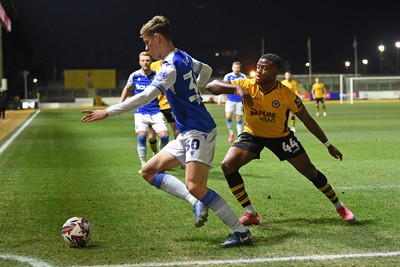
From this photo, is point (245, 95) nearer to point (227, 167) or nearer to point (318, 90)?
point (227, 167)

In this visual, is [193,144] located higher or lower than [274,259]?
higher

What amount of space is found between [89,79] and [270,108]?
79563 mm

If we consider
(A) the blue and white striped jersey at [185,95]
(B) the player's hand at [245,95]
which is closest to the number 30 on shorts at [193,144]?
(A) the blue and white striped jersey at [185,95]

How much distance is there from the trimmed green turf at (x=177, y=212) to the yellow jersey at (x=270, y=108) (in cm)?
106

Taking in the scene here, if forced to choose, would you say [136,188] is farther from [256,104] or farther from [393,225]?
[393,225]

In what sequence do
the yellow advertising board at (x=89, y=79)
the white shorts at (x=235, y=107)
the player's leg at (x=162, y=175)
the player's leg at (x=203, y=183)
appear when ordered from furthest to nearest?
the yellow advertising board at (x=89, y=79) → the white shorts at (x=235, y=107) → the player's leg at (x=162, y=175) → the player's leg at (x=203, y=183)

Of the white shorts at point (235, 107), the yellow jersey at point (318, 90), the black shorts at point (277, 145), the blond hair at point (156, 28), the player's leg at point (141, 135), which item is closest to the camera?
the blond hair at point (156, 28)

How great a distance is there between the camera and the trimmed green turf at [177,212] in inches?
230

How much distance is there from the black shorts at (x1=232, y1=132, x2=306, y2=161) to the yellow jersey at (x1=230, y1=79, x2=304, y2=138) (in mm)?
57

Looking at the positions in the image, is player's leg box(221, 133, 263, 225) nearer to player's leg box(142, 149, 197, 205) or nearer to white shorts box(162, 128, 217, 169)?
player's leg box(142, 149, 197, 205)

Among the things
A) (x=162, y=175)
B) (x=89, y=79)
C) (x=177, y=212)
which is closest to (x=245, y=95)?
(x=162, y=175)

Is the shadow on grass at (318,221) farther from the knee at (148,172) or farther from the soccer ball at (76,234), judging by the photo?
the soccer ball at (76,234)

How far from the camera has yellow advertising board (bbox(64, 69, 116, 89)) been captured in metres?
84.1

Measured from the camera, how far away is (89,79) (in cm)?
8469
